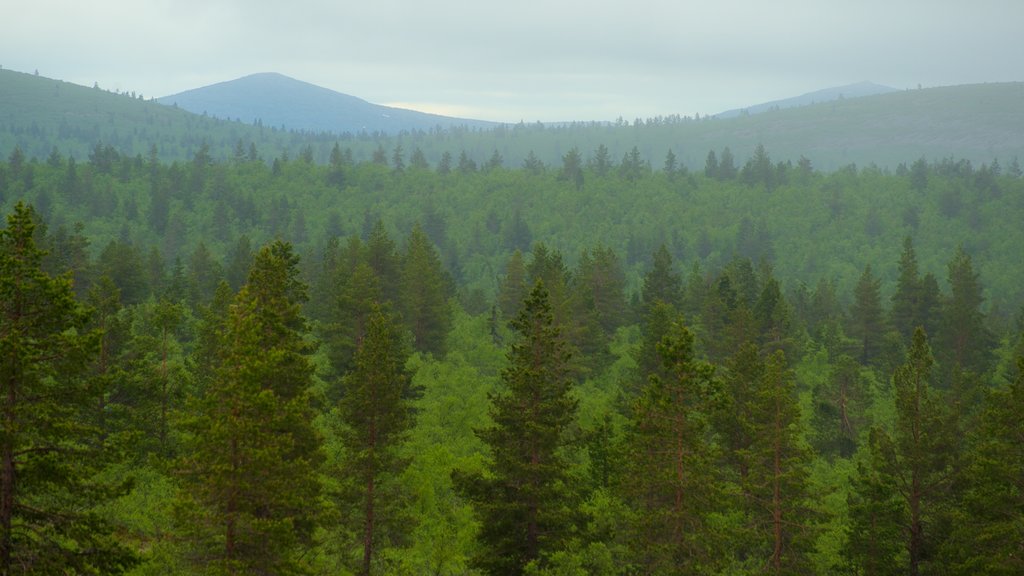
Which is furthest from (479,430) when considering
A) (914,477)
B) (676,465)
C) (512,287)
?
(512,287)

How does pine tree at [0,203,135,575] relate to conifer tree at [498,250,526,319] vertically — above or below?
above

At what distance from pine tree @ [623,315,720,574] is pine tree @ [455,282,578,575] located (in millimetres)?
2092

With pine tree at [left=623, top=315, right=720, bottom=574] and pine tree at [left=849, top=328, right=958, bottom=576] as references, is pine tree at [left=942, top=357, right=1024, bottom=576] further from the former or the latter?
pine tree at [left=623, top=315, right=720, bottom=574]

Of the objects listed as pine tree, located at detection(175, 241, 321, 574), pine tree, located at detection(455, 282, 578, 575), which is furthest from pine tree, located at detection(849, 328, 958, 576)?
pine tree, located at detection(175, 241, 321, 574)

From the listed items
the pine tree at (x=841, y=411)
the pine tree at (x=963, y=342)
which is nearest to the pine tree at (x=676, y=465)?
the pine tree at (x=841, y=411)

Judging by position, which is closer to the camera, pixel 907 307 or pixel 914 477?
pixel 914 477

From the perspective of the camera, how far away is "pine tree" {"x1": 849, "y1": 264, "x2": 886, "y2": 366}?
6944 centimetres

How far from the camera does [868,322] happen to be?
70438mm

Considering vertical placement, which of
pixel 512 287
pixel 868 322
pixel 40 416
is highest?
pixel 40 416

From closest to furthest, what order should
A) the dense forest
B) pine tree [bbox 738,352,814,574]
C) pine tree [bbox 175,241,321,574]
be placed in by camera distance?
the dense forest
pine tree [bbox 175,241,321,574]
pine tree [bbox 738,352,814,574]

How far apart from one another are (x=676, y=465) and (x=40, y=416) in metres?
15.2

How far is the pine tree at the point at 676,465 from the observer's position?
21312 millimetres

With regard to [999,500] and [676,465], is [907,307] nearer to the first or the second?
[999,500]

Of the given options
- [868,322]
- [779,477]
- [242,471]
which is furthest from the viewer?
[868,322]
